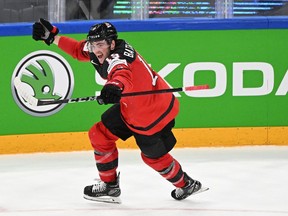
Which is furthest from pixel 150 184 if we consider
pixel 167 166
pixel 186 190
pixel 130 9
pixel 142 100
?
pixel 130 9

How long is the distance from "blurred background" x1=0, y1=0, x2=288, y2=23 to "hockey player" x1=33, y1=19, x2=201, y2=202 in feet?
5.10

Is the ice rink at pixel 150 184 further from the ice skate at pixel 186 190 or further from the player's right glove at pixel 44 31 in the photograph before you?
the player's right glove at pixel 44 31

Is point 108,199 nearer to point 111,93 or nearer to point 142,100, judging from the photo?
point 142,100

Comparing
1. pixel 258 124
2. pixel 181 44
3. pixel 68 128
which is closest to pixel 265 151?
pixel 258 124

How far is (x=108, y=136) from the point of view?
4668mm

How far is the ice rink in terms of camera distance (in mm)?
4629

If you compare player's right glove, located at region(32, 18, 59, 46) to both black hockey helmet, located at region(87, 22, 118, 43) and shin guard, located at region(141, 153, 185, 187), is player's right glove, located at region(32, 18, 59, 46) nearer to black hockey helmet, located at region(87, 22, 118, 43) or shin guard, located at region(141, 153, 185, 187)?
black hockey helmet, located at region(87, 22, 118, 43)

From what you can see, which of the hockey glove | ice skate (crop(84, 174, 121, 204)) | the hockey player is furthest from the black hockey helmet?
ice skate (crop(84, 174, 121, 204))

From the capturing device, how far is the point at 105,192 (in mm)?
4789

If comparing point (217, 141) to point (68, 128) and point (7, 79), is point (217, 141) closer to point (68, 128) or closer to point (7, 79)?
point (68, 128)

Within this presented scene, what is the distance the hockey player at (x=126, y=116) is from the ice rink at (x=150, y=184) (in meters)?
0.12

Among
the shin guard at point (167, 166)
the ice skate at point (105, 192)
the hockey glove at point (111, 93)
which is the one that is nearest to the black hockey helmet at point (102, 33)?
the hockey glove at point (111, 93)

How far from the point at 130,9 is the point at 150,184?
1.82 meters

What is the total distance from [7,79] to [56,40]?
1.50m
